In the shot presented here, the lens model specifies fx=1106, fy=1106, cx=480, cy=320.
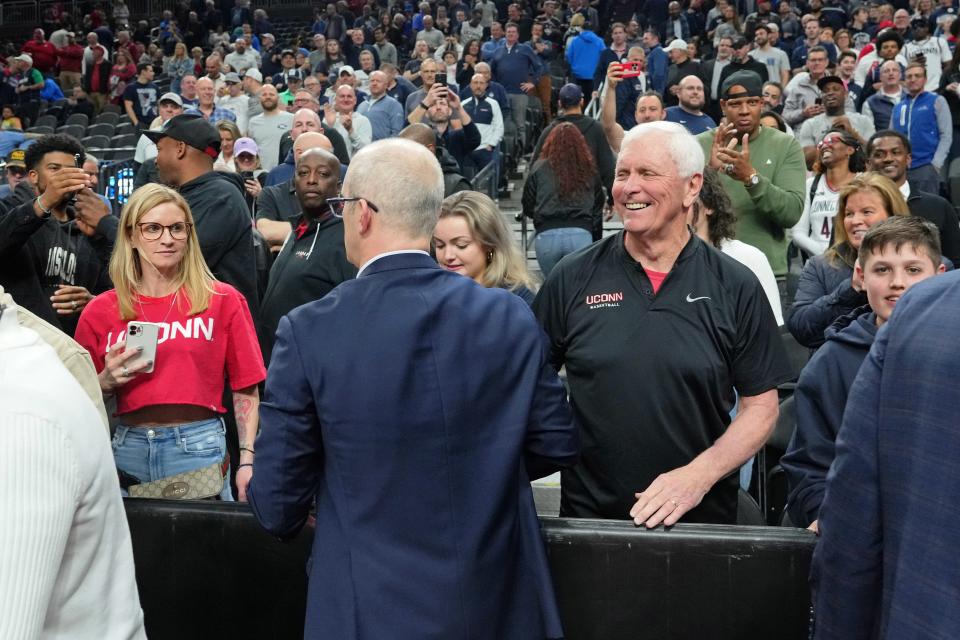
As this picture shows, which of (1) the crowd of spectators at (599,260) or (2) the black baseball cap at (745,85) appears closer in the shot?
(1) the crowd of spectators at (599,260)

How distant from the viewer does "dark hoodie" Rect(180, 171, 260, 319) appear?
4.66 meters

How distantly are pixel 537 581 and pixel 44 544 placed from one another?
1161 millimetres

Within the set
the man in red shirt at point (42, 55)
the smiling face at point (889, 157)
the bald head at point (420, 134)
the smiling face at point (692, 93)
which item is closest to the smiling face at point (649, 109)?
the smiling face at point (692, 93)

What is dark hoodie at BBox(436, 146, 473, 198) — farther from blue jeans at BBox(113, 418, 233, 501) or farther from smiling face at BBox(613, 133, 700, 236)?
smiling face at BBox(613, 133, 700, 236)

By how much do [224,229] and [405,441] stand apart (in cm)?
277

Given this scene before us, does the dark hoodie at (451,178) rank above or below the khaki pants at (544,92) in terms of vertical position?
below

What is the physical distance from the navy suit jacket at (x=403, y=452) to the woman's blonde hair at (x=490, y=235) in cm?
181

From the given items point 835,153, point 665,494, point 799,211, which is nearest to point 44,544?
point 665,494

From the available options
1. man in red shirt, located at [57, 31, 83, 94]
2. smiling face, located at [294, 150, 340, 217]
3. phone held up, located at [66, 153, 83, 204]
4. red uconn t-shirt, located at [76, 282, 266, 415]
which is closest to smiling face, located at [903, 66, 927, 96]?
smiling face, located at [294, 150, 340, 217]

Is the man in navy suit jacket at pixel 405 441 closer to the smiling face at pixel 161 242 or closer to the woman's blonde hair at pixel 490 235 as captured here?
the smiling face at pixel 161 242

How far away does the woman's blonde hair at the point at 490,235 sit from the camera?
13.3ft

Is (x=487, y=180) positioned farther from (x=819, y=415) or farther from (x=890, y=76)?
(x=819, y=415)

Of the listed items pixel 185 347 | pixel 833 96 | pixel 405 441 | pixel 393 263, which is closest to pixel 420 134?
pixel 185 347

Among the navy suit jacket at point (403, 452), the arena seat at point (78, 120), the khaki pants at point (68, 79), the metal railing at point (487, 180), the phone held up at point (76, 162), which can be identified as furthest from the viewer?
the khaki pants at point (68, 79)
